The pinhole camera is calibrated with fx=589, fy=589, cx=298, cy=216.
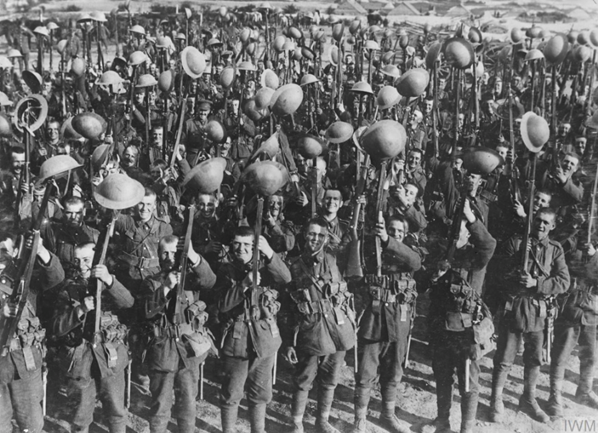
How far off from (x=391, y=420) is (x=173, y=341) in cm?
258

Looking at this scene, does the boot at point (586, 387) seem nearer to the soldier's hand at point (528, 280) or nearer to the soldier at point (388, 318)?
the soldier's hand at point (528, 280)

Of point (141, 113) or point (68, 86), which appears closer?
point (141, 113)

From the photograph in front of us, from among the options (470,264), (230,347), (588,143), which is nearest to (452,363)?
(470,264)

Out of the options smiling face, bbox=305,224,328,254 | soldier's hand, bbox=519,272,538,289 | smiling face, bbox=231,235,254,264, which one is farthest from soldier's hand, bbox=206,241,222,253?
soldier's hand, bbox=519,272,538,289

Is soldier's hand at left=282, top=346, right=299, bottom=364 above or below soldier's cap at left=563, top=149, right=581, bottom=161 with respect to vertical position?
below

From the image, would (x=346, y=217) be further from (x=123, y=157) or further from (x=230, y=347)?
(x=123, y=157)

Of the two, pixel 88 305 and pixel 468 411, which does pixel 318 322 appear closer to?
pixel 468 411

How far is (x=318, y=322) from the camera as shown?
5840 mm

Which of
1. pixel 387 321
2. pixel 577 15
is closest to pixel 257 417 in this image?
pixel 387 321

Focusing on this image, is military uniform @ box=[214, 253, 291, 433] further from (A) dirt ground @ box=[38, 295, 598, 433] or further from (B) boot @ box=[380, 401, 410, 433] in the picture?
(B) boot @ box=[380, 401, 410, 433]

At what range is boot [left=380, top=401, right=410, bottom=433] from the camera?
6.35m

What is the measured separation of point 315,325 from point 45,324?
2.63m

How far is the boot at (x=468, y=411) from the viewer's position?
598cm

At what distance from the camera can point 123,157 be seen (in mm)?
9227
